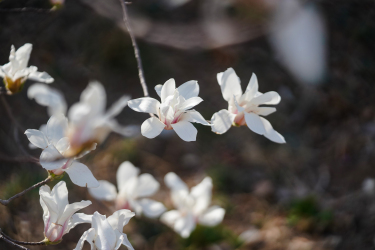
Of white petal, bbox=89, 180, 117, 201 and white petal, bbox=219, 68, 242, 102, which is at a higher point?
white petal, bbox=219, 68, 242, 102

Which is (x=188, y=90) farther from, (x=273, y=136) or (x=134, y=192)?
(x=134, y=192)

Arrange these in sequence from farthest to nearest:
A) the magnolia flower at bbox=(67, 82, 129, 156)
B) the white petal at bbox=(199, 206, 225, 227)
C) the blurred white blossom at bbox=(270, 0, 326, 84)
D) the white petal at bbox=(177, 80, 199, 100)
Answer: the blurred white blossom at bbox=(270, 0, 326, 84) < the white petal at bbox=(199, 206, 225, 227) < the white petal at bbox=(177, 80, 199, 100) < the magnolia flower at bbox=(67, 82, 129, 156)

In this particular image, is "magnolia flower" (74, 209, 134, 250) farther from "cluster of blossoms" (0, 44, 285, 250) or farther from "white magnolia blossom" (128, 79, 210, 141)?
"white magnolia blossom" (128, 79, 210, 141)

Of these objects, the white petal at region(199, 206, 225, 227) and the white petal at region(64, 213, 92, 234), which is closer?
the white petal at region(64, 213, 92, 234)

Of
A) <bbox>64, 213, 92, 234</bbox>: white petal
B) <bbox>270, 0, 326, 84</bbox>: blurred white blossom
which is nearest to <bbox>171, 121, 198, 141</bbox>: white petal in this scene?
<bbox>64, 213, 92, 234</bbox>: white petal

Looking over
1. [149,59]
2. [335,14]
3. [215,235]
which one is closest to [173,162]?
[215,235]

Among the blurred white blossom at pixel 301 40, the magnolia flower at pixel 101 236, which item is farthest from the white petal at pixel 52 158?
the blurred white blossom at pixel 301 40

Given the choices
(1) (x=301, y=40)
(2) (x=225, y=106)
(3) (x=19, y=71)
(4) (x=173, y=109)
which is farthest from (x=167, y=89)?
(1) (x=301, y=40)
